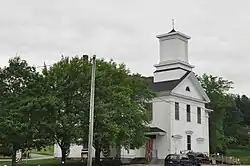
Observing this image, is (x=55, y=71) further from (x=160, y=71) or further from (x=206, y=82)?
(x=206, y=82)

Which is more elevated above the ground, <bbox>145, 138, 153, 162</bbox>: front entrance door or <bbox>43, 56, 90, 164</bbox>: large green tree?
<bbox>43, 56, 90, 164</bbox>: large green tree

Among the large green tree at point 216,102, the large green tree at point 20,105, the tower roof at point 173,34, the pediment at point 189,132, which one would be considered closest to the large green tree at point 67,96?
the large green tree at point 20,105

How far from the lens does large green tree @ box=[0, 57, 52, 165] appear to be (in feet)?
103

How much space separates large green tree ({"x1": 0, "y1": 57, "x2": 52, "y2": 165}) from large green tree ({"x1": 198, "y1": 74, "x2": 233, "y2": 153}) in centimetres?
3204

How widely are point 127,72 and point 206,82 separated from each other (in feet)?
76.9

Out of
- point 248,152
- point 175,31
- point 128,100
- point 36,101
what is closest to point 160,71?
point 175,31

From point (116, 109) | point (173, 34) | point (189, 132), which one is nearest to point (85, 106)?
point (116, 109)

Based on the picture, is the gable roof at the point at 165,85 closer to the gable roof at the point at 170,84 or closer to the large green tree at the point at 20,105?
the gable roof at the point at 170,84

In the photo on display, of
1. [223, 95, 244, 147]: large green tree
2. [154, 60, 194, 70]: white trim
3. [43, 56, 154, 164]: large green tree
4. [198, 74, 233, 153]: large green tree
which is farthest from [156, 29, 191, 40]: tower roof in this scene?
[223, 95, 244, 147]: large green tree

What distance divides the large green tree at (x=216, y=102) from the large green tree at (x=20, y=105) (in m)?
32.0

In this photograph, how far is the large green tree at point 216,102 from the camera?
60688 mm

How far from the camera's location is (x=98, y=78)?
34562 millimetres

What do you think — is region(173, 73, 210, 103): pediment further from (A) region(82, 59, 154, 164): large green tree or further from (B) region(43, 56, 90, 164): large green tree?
(B) region(43, 56, 90, 164): large green tree

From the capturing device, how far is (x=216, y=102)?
60844mm
